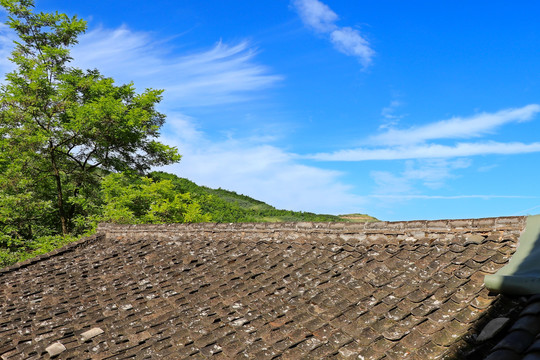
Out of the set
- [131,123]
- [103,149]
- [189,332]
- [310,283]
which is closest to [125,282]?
[189,332]

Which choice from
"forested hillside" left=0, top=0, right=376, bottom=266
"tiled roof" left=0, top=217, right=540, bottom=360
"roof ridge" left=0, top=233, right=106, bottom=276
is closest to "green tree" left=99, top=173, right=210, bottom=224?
"forested hillside" left=0, top=0, right=376, bottom=266

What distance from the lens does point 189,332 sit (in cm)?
561

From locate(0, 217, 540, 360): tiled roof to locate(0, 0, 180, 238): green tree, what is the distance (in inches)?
537

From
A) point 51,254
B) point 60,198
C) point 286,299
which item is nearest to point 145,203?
point 60,198

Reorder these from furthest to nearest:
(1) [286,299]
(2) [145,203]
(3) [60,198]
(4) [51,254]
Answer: (3) [60,198] < (2) [145,203] < (4) [51,254] < (1) [286,299]

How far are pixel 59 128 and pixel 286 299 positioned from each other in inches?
799

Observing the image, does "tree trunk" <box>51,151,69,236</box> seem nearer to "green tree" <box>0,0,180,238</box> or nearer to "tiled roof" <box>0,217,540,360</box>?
"green tree" <box>0,0,180,238</box>

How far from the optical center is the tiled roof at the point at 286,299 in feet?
14.7

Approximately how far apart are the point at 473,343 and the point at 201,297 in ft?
13.5

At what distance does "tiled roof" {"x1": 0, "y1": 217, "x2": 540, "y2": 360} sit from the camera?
176 inches

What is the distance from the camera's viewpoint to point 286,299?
5.78 metres

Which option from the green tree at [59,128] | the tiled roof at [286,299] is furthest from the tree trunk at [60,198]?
the tiled roof at [286,299]

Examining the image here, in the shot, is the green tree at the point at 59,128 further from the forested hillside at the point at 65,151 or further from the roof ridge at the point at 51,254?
the roof ridge at the point at 51,254

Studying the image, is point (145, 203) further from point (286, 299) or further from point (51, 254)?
point (286, 299)
